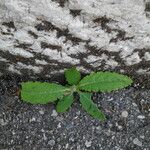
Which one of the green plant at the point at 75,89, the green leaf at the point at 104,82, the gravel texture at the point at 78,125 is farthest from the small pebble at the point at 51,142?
the green leaf at the point at 104,82

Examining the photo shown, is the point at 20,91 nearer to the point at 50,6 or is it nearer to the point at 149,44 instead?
the point at 50,6

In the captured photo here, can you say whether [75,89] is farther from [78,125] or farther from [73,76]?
[78,125]

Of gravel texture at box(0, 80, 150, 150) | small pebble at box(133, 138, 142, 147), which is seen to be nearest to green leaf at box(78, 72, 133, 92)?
gravel texture at box(0, 80, 150, 150)

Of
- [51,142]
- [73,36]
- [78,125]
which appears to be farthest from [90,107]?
[73,36]

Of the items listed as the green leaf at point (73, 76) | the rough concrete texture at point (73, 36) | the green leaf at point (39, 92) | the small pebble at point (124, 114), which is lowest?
the small pebble at point (124, 114)

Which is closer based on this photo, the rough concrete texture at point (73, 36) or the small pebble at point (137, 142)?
the rough concrete texture at point (73, 36)

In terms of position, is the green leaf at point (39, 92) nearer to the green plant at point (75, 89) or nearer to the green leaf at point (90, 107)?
the green plant at point (75, 89)

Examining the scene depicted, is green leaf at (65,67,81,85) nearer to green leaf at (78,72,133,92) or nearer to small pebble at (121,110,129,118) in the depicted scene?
green leaf at (78,72,133,92)
